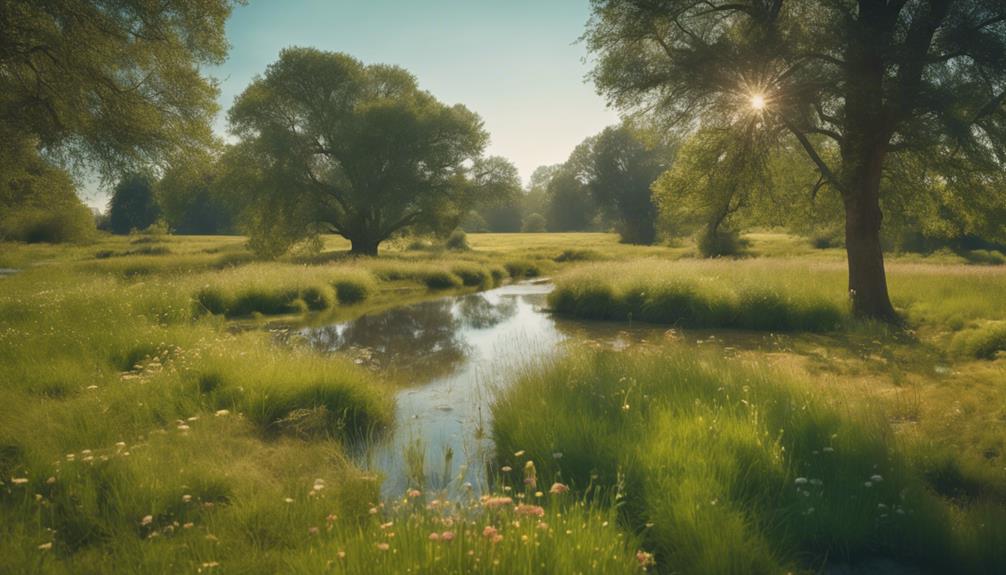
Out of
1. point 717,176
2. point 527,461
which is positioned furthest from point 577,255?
point 527,461

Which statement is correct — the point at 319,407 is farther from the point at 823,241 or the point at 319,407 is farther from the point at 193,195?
the point at 823,241

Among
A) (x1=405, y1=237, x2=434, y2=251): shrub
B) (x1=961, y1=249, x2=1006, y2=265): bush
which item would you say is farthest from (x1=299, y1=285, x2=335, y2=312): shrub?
(x1=961, y1=249, x2=1006, y2=265): bush

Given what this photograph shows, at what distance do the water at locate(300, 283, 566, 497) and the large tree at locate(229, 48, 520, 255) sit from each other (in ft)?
46.2

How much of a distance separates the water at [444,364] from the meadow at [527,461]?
45 cm

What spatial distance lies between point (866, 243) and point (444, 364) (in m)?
10.1

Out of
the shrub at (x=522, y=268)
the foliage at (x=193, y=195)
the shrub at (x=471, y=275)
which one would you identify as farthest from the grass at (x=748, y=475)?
the shrub at (x=522, y=268)

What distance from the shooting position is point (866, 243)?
13820 mm

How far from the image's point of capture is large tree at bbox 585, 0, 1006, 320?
1166cm

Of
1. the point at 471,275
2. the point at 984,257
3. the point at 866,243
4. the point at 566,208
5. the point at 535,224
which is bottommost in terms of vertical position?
the point at 471,275

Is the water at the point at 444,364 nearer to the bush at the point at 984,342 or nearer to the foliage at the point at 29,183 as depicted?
the foliage at the point at 29,183

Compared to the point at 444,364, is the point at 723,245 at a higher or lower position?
higher

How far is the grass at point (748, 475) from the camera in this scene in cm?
452

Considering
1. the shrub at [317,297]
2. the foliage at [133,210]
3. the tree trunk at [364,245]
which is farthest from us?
the foliage at [133,210]

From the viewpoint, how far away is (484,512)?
3.94 metres
